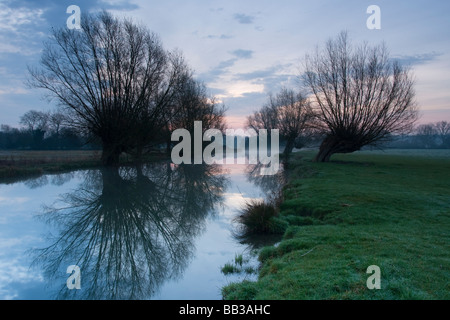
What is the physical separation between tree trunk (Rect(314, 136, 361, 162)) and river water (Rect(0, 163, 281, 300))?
15632 millimetres

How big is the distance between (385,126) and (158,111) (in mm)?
19281

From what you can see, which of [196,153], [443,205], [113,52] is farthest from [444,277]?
[196,153]

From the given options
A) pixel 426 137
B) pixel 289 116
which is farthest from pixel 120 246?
pixel 426 137

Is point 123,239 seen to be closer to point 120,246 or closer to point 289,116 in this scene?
point 120,246

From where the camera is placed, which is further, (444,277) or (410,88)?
(410,88)

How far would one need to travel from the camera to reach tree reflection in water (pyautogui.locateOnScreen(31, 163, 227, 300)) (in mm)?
5117

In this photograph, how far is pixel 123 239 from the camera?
7.36 m

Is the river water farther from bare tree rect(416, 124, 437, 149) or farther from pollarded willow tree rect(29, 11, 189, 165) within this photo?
bare tree rect(416, 124, 437, 149)

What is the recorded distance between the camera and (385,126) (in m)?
24.1

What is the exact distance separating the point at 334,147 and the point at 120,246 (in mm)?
23726

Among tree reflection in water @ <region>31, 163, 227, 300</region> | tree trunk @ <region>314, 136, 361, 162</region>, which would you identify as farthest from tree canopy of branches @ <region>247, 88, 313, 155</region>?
tree reflection in water @ <region>31, 163, 227, 300</region>
